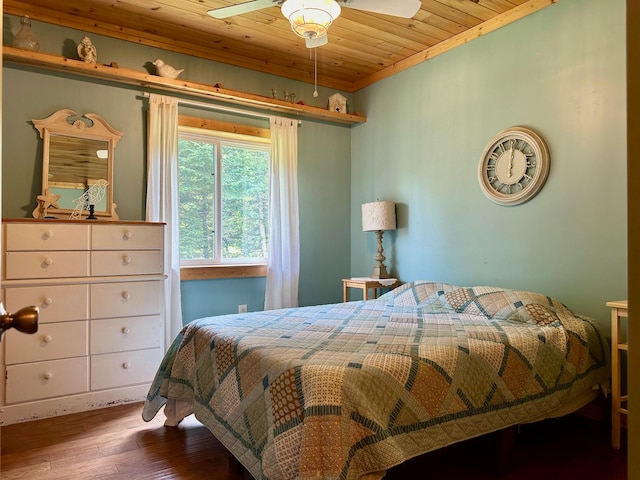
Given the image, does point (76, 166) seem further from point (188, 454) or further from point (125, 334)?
point (188, 454)

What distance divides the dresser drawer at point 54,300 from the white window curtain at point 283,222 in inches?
63.0

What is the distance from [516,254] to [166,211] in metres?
2.69

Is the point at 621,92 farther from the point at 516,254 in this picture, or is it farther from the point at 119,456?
the point at 119,456

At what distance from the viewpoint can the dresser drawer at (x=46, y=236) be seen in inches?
107

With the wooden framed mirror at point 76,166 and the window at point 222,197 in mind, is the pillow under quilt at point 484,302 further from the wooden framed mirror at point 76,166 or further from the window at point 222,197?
the wooden framed mirror at point 76,166

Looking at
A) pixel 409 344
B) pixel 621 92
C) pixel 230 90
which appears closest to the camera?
pixel 409 344

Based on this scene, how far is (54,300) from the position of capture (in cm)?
285

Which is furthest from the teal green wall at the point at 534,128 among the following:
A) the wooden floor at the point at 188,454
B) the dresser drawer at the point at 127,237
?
the dresser drawer at the point at 127,237

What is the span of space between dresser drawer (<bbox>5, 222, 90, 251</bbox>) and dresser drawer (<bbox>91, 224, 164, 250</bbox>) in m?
0.07

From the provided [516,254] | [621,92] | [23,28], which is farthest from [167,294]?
[621,92]

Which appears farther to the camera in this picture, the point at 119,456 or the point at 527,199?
the point at 527,199

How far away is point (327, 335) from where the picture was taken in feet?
7.44

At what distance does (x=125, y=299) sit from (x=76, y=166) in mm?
1095

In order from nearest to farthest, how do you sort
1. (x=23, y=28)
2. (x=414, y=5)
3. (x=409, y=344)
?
(x=409, y=344) → (x=414, y=5) → (x=23, y=28)
